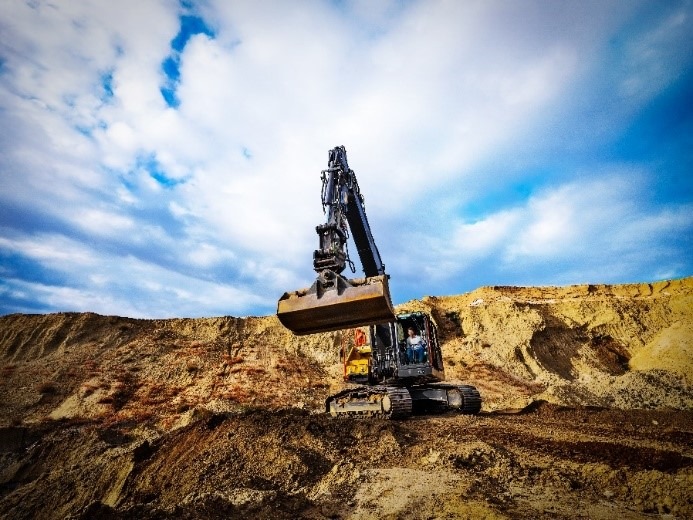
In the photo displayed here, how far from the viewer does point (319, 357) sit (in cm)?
2677

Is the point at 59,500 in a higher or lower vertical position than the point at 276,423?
lower

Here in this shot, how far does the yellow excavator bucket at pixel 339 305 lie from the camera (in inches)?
236

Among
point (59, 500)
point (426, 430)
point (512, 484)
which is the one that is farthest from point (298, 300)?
point (59, 500)

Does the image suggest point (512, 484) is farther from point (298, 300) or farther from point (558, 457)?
point (298, 300)

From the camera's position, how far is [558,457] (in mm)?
6590

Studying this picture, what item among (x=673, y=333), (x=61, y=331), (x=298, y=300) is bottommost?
(x=298, y=300)

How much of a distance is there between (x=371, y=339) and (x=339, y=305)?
649cm

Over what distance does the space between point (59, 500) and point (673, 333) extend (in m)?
33.0

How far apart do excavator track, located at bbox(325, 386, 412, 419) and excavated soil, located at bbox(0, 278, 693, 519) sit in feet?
1.99

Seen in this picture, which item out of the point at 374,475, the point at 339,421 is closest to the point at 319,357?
the point at 339,421

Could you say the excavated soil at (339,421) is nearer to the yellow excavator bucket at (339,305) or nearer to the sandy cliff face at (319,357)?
the sandy cliff face at (319,357)

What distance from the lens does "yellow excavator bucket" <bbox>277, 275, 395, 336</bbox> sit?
19.7 ft

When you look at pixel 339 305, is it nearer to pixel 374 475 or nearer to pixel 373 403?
pixel 374 475

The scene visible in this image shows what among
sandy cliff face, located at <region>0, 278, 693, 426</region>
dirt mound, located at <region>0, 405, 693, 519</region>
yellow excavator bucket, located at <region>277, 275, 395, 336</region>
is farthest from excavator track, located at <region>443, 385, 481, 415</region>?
yellow excavator bucket, located at <region>277, 275, 395, 336</region>
